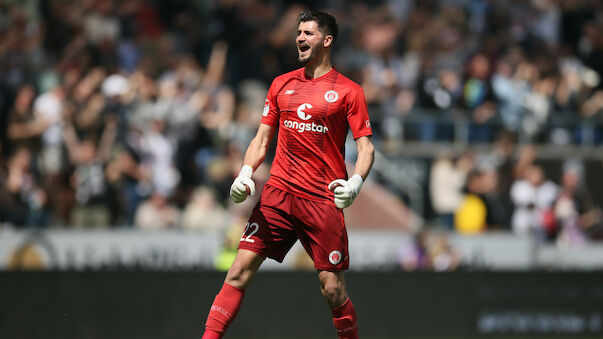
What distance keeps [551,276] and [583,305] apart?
56cm

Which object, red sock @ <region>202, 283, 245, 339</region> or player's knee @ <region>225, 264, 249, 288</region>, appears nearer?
red sock @ <region>202, 283, 245, 339</region>

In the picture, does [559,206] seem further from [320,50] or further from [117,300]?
[320,50]

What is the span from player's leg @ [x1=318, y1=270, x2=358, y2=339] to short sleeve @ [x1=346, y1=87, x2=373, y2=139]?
1.00m

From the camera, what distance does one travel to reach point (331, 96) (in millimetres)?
6672

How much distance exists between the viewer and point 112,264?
447 inches

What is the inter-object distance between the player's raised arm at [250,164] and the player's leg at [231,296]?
0.42 m

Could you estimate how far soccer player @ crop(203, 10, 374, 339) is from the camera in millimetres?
6645

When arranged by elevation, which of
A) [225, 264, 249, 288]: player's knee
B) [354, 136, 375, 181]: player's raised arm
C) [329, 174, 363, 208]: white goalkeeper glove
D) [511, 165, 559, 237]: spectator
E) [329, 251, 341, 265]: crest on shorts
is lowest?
[511, 165, 559, 237]: spectator

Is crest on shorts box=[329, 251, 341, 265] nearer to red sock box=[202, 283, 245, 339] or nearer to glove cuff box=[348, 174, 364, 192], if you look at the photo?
glove cuff box=[348, 174, 364, 192]

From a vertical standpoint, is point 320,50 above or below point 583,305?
above

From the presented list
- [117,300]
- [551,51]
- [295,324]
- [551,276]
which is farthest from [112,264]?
A: [551,51]

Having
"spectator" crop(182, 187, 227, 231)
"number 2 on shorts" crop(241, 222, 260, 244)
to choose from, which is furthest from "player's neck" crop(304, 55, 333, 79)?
"spectator" crop(182, 187, 227, 231)

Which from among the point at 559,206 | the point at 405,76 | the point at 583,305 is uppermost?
the point at 405,76

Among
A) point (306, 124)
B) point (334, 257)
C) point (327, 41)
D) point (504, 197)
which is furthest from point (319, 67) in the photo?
point (504, 197)
